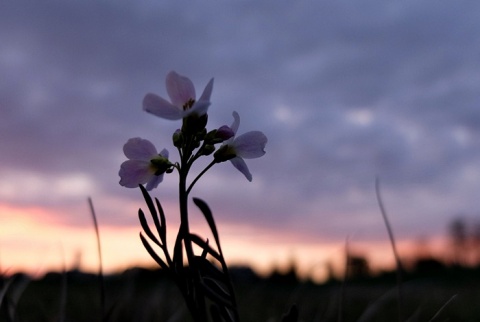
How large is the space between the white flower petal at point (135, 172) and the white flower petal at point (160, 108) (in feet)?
0.46

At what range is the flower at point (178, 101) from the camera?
1.16m

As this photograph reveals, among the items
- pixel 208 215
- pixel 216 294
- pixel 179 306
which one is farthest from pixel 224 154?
pixel 179 306

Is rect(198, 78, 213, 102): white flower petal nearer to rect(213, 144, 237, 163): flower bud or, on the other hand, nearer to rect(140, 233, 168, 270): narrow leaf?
rect(213, 144, 237, 163): flower bud

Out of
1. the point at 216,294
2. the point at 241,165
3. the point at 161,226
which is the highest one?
the point at 241,165

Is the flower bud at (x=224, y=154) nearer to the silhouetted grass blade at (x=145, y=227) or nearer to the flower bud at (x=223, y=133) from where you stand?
the flower bud at (x=223, y=133)

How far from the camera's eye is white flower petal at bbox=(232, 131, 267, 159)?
4.38ft

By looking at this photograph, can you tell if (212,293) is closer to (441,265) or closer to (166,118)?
(166,118)

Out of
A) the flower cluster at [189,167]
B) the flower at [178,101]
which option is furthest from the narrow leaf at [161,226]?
the flower at [178,101]

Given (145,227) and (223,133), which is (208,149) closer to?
(223,133)

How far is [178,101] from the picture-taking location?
4.07 ft

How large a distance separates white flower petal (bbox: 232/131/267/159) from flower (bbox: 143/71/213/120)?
143mm

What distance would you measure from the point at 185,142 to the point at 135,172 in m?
0.15

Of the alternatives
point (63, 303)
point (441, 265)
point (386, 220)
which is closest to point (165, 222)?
point (386, 220)

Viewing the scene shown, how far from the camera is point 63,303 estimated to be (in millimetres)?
2262
